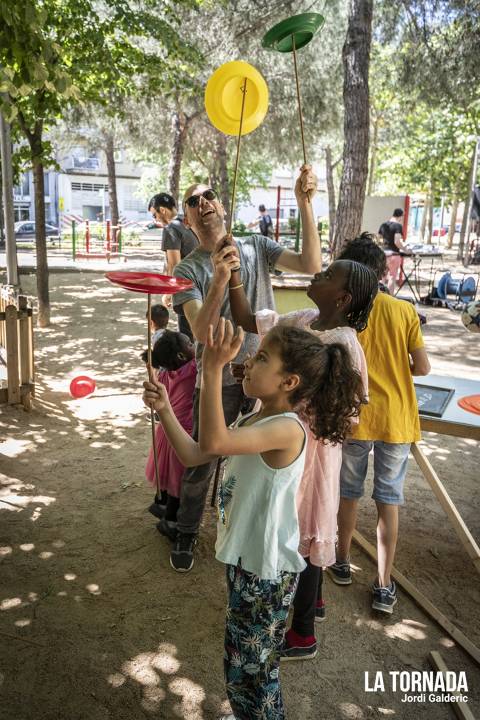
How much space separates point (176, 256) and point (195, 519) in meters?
2.56

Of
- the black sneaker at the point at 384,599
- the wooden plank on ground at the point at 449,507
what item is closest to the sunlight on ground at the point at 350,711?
the black sneaker at the point at 384,599

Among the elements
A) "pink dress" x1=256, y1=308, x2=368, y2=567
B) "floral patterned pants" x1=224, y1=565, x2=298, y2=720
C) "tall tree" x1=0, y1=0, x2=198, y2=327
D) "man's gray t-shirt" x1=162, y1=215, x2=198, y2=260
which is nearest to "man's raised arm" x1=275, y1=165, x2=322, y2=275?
"pink dress" x1=256, y1=308, x2=368, y2=567

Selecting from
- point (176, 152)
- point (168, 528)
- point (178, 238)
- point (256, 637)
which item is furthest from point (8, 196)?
point (176, 152)

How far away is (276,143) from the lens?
21156mm

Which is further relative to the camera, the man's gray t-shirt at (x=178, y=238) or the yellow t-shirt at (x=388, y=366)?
the man's gray t-shirt at (x=178, y=238)

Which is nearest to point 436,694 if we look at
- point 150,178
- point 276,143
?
point 276,143

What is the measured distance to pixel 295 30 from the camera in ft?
8.12

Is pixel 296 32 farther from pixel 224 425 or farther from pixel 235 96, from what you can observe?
pixel 224 425

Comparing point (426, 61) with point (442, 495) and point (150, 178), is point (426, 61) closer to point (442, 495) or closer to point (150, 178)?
point (442, 495)

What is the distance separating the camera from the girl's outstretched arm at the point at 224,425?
1646 mm

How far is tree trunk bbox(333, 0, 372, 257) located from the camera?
8.88 metres

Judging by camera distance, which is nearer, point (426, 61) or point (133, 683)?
point (133, 683)

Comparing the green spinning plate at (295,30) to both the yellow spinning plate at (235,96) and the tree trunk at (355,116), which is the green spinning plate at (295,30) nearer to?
the yellow spinning plate at (235,96)

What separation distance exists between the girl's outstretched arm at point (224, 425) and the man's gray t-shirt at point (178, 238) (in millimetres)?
3598
